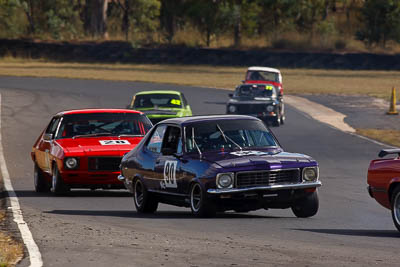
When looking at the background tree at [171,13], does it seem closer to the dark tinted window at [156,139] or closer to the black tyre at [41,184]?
the black tyre at [41,184]

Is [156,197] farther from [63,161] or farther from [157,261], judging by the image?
[157,261]

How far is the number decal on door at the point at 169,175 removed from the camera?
13378 mm

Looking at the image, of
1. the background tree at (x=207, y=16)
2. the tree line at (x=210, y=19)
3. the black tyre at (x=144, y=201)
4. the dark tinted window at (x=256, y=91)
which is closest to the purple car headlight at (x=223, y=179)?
the black tyre at (x=144, y=201)

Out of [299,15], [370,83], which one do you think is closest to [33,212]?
[370,83]

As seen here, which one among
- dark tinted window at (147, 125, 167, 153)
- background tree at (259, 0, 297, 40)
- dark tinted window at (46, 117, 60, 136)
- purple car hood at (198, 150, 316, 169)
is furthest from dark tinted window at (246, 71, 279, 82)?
background tree at (259, 0, 297, 40)

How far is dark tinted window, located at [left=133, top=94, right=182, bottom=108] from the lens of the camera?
28.7 m

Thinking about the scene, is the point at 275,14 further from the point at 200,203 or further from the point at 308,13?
the point at 200,203

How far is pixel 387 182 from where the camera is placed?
11602 mm

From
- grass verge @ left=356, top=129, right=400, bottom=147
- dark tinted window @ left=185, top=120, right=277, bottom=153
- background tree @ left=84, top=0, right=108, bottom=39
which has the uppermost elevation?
dark tinted window @ left=185, top=120, right=277, bottom=153

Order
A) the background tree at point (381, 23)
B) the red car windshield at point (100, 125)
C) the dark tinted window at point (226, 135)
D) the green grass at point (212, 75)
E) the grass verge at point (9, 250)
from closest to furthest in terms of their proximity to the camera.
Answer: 1. the grass verge at point (9, 250)
2. the dark tinted window at point (226, 135)
3. the red car windshield at point (100, 125)
4. the green grass at point (212, 75)
5. the background tree at point (381, 23)

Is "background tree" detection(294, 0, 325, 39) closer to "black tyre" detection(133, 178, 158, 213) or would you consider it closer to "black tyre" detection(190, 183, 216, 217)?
"black tyre" detection(133, 178, 158, 213)

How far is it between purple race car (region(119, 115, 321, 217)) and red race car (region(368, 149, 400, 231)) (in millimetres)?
1032

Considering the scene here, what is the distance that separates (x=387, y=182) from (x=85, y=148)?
20.7 ft

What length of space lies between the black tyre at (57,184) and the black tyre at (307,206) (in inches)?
188
